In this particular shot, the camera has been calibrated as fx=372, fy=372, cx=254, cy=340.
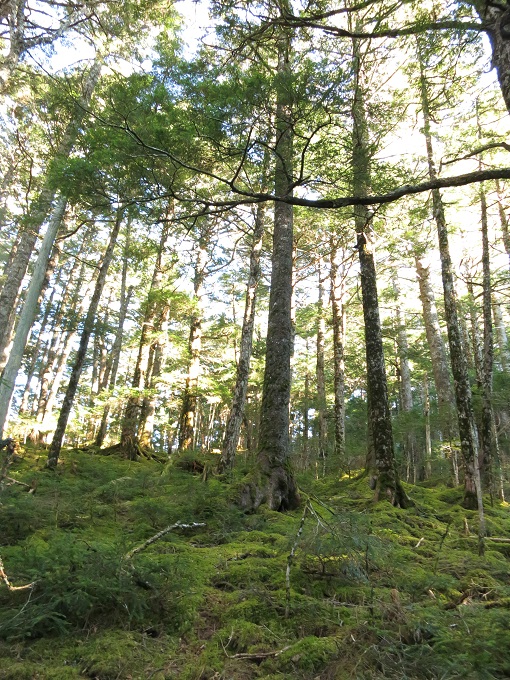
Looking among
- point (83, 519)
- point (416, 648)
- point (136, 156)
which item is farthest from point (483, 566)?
point (136, 156)

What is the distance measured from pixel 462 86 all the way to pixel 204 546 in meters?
7.33

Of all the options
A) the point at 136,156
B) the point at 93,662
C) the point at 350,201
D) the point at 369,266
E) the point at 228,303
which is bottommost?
the point at 93,662

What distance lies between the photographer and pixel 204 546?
14.6 feet

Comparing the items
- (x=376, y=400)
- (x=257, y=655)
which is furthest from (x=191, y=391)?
(x=257, y=655)

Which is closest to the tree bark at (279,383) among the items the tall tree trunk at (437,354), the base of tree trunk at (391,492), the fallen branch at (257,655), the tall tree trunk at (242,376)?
the base of tree trunk at (391,492)

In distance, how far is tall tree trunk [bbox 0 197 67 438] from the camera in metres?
8.85

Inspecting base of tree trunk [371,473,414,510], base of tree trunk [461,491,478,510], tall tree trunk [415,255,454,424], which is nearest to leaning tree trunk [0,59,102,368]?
base of tree trunk [371,473,414,510]

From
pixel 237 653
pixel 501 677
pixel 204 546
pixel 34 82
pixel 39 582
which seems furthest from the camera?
pixel 34 82

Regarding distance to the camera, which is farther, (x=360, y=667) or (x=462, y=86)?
(x=462, y=86)

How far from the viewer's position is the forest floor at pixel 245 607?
207 centimetres

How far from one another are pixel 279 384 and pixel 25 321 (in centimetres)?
703

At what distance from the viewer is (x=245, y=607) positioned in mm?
2809

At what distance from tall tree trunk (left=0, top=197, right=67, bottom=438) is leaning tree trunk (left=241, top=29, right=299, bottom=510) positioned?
17.3ft

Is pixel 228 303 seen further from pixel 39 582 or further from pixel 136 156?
pixel 39 582
